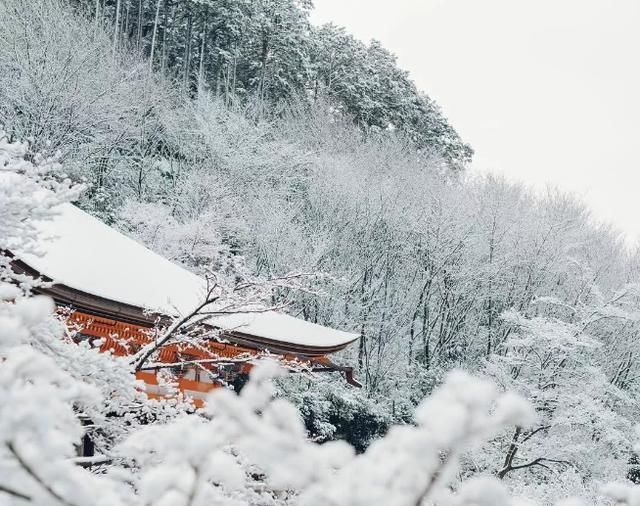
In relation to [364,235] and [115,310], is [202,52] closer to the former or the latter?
[364,235]

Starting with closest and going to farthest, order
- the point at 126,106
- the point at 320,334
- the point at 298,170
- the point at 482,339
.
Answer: the point at 320,334 < the point at 126,106 < the point at 482,339 < the point at 298,170

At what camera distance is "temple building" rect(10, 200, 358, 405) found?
4414 mm

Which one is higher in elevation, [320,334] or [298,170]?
[298,170]

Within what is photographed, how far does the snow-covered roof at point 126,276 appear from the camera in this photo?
4660 mm

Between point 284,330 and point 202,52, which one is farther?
point 202,52

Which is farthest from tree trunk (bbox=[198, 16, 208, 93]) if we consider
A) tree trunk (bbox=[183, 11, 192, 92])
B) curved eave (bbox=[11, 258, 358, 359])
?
curved eave (bbox=[11, 258, 358, 359])

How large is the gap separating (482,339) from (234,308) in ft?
52.0

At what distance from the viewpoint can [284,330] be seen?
21.2 feet

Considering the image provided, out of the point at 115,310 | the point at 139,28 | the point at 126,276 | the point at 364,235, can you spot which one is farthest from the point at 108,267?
the point at 139,28

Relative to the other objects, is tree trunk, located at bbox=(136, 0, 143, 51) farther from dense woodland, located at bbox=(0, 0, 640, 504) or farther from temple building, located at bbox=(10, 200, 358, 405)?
temple building, located at bbox=(10, 200, 358, 405)

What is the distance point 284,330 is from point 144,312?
215cm

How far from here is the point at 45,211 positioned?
105 inches

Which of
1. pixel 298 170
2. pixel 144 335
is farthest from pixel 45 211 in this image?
pixel 298 170

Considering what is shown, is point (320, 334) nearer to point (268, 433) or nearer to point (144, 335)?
point (144, 335)
